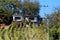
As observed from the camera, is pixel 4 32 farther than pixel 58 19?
No

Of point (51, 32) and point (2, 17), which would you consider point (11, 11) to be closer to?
point (2, 17)

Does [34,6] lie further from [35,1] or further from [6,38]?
[6,38]

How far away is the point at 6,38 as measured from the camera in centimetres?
180

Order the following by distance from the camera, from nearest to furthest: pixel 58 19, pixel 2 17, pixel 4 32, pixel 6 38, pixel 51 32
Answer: pixel 6 38, pixel 4 32, pixel 51 32, pixel 58 19, pixel 2 17

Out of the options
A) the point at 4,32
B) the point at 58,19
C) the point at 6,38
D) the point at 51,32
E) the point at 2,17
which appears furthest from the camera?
the point at 2,17

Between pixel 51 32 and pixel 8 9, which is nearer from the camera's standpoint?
pixel 51 32

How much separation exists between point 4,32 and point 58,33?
10.9 m

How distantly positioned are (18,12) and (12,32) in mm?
25267

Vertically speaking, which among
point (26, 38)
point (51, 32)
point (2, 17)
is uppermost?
point (26, 38)

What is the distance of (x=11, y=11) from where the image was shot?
26.8 m

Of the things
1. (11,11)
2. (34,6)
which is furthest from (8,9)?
(34,6)

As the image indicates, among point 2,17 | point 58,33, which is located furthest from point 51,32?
point 2,17

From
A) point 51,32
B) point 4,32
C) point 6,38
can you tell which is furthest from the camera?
point 51,32

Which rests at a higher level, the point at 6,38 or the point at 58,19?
the point at 6,38
